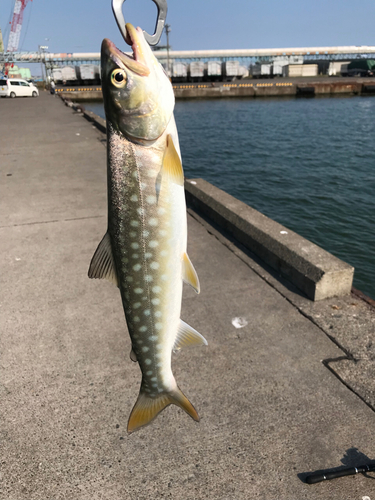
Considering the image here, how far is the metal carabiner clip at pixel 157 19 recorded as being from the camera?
1.72 m

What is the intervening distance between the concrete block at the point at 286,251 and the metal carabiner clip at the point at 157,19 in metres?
3.48

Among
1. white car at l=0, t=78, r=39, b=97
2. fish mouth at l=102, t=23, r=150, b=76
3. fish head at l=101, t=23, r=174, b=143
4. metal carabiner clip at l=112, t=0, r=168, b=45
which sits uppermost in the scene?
white car at l=0, t=78, r=39, b=97

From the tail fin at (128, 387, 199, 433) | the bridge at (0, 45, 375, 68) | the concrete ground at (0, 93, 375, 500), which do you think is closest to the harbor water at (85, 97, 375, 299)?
the concrete ground at (0, 93, 375, 500)

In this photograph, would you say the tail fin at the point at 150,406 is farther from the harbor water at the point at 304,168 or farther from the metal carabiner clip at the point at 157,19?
the harbor water at the point at 304,168

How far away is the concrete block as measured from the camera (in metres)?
4.69

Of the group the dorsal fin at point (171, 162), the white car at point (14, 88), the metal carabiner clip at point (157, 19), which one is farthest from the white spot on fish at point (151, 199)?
the white car at point (14, 88)

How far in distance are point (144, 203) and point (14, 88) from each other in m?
44.2

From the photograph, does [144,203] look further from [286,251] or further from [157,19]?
[286,251]

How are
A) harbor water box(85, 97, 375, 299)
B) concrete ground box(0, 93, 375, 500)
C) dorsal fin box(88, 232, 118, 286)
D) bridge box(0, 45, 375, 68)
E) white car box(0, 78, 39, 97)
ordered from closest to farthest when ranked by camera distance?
dorsal fin box(88, 232, 118, 286)
concrete ground box(0, 93, 375, 500)
harbor water box(85, 97, 375, 299)
white car box(0, 78, 39, 97)
bridge box(0, 45, 375, 68)

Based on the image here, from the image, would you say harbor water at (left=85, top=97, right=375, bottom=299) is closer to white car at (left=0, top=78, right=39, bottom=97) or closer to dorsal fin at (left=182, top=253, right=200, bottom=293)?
dorsal fin at (left=182, top=253, right=200, bottom=293)

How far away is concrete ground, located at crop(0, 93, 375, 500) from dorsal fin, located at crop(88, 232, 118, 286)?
66.2 inches

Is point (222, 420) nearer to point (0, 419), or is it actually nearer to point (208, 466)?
point (208, 466)

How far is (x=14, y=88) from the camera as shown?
39.1 m

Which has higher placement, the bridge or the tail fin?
the bridge
